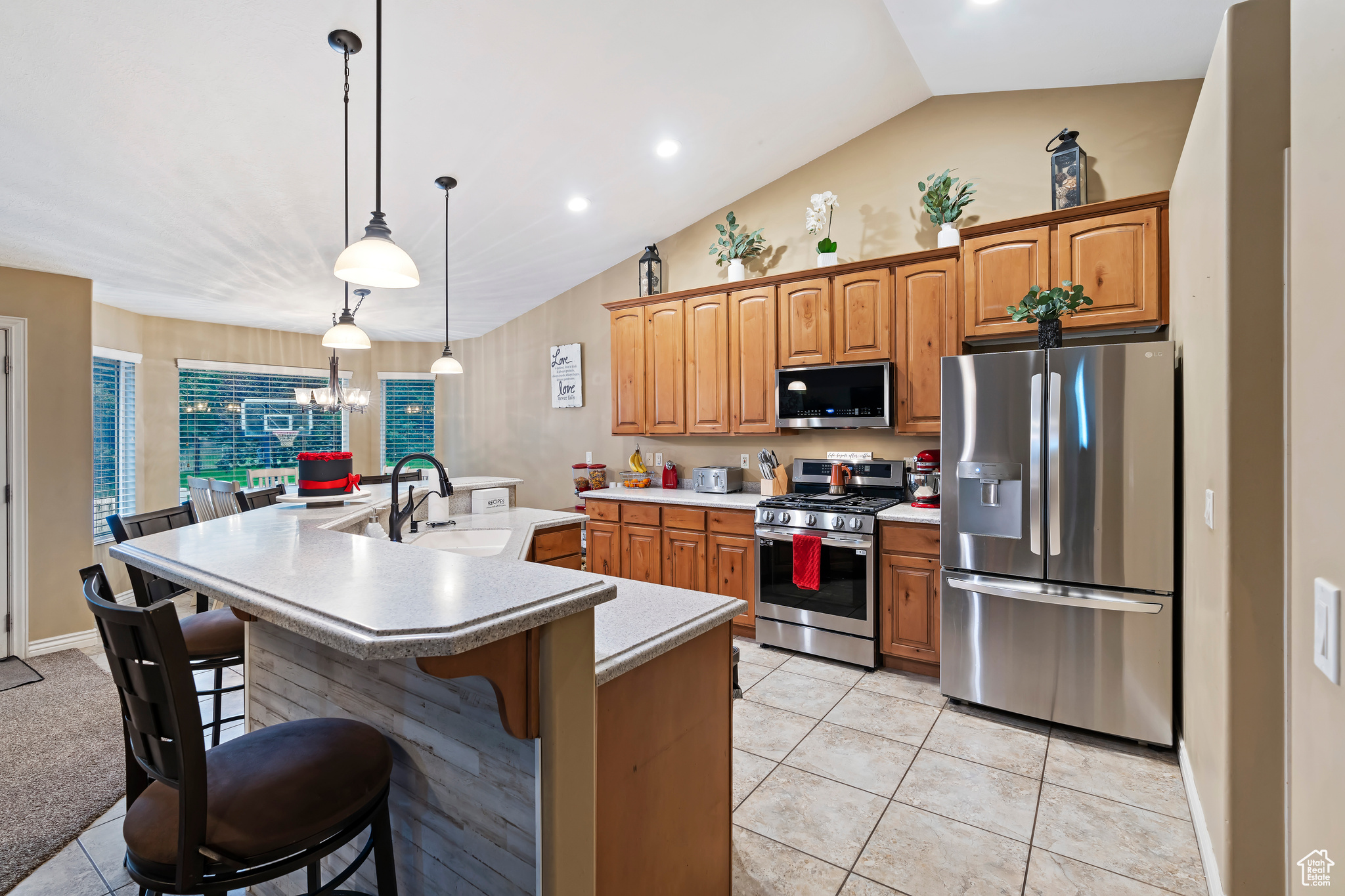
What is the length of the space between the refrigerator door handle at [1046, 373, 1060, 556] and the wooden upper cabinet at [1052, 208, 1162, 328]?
24.1 inches

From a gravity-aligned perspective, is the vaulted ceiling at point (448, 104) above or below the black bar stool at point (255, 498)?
above

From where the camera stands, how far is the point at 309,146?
2.85m

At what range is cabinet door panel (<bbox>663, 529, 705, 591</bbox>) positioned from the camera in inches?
156

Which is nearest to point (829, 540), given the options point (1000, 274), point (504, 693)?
point (1000, 274)

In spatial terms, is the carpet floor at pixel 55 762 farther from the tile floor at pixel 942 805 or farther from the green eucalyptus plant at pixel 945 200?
the green eucalyptus plant at pixel 945 200

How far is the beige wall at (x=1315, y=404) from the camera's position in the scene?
76cm

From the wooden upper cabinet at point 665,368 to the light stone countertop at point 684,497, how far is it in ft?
1.56

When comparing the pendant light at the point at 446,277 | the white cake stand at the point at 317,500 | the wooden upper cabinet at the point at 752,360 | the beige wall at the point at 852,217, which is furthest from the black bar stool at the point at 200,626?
the beige wall at the point at 852,217

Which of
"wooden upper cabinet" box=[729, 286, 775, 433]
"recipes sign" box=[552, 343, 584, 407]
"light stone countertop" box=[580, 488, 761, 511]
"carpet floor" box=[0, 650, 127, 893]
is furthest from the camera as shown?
"recipes sign" box=[552, 343, 584, 407]

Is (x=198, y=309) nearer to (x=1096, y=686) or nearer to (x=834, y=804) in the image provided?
(x=834, y=804)

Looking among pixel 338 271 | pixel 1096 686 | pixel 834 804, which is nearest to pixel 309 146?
pixel 338 271

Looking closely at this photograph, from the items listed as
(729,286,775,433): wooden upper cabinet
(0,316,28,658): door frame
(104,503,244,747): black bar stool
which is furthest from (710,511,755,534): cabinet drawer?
(0,316,28,658): door frame

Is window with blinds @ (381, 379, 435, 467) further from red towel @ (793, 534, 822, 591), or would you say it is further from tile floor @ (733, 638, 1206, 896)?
tile floor @ (733, 638, 1206, 896)

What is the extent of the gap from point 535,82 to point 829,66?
1621 mm
